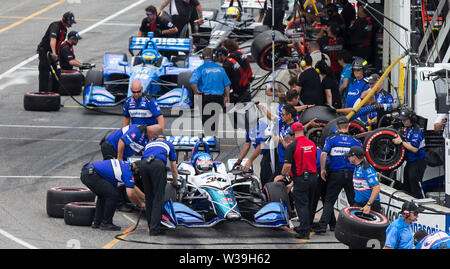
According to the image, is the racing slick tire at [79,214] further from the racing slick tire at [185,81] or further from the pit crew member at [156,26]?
Answer: the pit crew member at [156,26]

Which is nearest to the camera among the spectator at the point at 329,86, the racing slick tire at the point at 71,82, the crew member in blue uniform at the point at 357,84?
the crew member in blue uniform at the point at 357,84

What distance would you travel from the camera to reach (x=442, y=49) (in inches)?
680

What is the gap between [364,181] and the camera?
1298 cm

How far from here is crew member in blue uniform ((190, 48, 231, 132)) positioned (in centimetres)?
1738

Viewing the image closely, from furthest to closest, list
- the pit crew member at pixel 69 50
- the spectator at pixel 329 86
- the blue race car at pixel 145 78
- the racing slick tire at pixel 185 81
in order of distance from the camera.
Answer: the pit crew member at pixel 69 50
the racing slick tire at pixel 185 81
the blue race car at pixel 145 78
the spectator at pixel 329 86

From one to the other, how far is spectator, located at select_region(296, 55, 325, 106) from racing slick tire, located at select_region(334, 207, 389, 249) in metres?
4.33

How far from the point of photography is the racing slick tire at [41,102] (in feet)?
67.7

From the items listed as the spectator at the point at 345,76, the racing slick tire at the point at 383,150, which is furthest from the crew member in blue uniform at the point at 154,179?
the spectator at the point at 345,76

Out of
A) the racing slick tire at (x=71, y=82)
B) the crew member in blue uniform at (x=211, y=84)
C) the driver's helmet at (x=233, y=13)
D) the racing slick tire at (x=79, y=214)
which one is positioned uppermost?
the driver's helmet at (x=233, y=13)

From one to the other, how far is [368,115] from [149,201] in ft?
14.5

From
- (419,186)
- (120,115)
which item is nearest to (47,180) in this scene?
(120,115)

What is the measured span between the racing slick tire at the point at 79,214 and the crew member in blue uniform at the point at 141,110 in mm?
2410

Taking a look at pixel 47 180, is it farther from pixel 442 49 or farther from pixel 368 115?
pixel 442 49

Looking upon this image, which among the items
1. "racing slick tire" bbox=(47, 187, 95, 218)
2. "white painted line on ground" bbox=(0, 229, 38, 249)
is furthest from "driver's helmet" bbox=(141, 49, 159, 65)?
"white painted line on ground" bbox=(0, 229, 38, 249)
